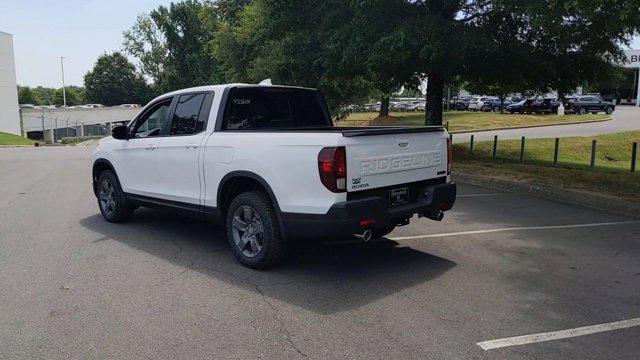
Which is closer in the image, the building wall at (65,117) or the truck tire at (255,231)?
the truck tire at (255,231)

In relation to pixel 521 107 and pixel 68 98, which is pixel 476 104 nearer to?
pixel 521 107

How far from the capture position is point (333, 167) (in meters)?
4.68

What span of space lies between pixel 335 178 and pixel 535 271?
2.45 meters

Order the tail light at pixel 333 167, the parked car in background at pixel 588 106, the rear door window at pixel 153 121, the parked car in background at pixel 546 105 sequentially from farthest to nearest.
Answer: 1. the parked car in background at pixel 588 106
2. the parked car in background at pixel 546 105
3. the rear door window at pixel 153 121
4. the tail light at pixel 333 167

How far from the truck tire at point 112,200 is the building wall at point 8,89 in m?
52.6

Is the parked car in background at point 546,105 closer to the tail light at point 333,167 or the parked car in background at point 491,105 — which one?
the parked car in background at point 491,105

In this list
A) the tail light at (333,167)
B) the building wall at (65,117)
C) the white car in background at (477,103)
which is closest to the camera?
the tail light at (333,167)

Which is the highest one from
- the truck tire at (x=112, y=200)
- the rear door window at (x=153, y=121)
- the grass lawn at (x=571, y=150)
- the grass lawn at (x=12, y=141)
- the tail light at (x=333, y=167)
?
the rear door window at (x=153, y=121)

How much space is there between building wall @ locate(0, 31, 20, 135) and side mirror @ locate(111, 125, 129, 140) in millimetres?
53253

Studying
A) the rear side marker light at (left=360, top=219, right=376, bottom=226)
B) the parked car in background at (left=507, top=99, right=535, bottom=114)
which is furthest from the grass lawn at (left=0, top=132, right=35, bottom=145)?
the parked car in background at (left=507, top=99, right=535, bottom=114)

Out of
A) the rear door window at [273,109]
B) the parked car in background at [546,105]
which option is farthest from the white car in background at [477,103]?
the rear door window at [273,109]

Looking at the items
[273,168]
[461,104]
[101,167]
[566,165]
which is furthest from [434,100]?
[461,104]

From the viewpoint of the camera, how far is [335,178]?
4.71 m

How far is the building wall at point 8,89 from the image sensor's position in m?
53.2
